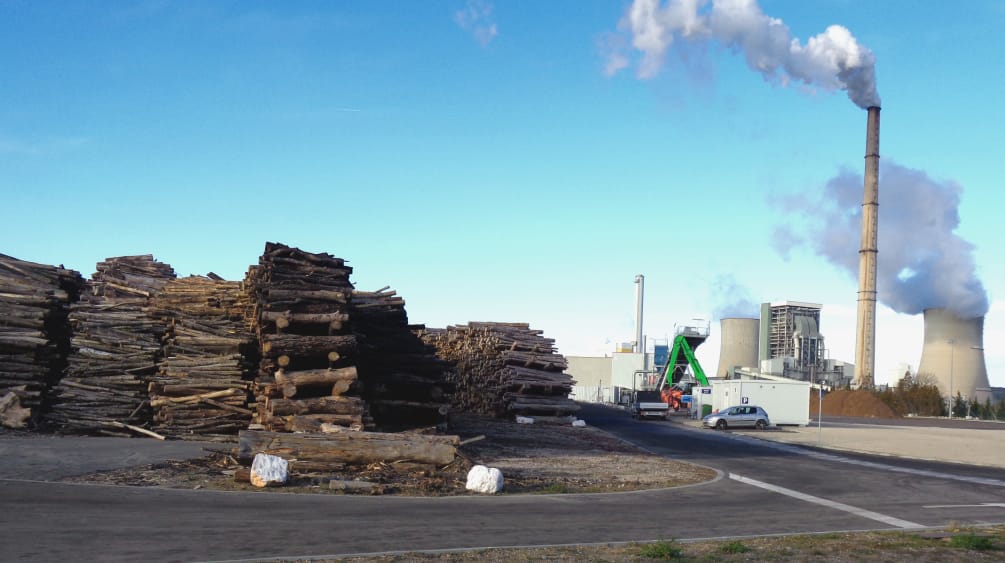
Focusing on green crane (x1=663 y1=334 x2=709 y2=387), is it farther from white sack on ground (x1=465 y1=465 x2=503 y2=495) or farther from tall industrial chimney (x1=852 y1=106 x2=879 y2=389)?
white sack on ground (x1=465 y1=465 x2=503 y2=495)

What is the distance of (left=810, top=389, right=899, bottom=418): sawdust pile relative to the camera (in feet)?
232

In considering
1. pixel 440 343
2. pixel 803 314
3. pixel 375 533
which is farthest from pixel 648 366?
pixel 375 533

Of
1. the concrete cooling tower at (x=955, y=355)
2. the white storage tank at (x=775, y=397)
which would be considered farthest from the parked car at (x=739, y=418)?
the concrete cooling tower at (x=955, y=355)

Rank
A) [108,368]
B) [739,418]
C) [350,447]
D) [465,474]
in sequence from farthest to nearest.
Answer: [739,418]
[108,368]
[465,474]
[350,447]

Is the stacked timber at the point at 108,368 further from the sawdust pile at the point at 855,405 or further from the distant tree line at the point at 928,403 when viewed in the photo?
the distant tree line at the point at 928,403

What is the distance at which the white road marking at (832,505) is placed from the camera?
1277 centimetres

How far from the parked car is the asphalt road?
2413 centimetres

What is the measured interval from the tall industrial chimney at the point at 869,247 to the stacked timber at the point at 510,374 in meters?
39.4

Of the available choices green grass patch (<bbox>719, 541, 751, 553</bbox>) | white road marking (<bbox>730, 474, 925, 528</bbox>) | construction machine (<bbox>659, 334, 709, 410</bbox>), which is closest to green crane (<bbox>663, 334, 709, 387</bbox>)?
construction machine (<bbox>659, 334, 709, 410</bbox>)

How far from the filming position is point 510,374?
35375 mm

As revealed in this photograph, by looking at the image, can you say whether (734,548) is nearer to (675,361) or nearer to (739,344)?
(675,361)

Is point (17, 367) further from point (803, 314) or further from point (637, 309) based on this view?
point (803, 314)

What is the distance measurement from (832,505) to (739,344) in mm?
73753

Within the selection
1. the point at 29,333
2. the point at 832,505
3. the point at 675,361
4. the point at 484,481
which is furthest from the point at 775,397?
the point at 29,333
